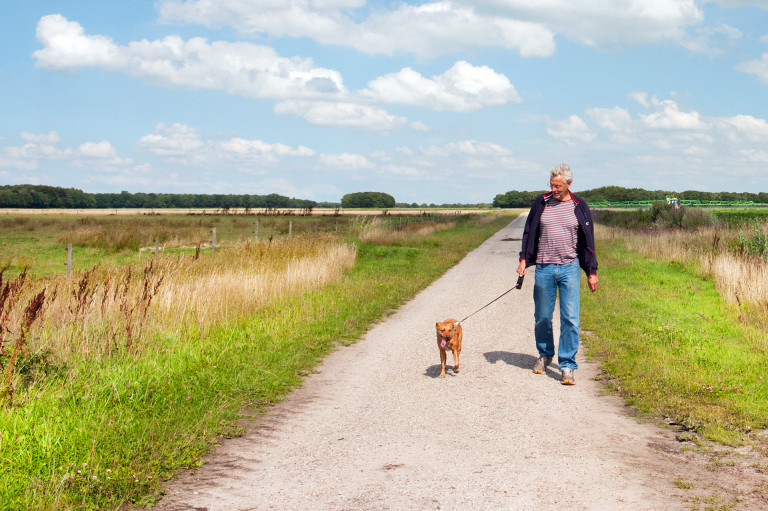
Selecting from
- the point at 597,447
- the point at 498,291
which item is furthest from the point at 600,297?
the point at 597,447

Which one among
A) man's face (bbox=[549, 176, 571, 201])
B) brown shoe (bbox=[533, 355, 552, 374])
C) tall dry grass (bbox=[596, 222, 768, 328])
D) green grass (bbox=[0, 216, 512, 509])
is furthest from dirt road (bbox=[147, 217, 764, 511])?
tall dry grass (bbox=[596, 222, 768, 328])

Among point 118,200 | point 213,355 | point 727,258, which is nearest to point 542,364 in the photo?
point 213,355

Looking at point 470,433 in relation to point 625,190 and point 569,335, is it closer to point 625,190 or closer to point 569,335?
point 569,335

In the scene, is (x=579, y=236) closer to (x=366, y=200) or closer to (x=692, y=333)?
(x=692, y=333)

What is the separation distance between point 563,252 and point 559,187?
0.74 m

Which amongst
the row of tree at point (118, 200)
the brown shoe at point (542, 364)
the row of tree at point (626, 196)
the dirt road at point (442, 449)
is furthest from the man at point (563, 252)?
the row of tree at point (118, 200)

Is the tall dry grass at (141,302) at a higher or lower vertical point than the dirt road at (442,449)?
higher

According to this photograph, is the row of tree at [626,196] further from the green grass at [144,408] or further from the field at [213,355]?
the green grass at [144,408]

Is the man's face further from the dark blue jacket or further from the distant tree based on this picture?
the distant tree

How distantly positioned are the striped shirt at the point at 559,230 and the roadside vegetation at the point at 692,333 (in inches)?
61.5

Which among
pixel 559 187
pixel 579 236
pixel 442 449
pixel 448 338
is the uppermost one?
pixel 559 187

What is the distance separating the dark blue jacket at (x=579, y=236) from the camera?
6.75m

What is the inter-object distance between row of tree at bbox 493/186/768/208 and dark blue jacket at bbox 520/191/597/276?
58247 mm

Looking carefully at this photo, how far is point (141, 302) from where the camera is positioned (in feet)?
27.6
